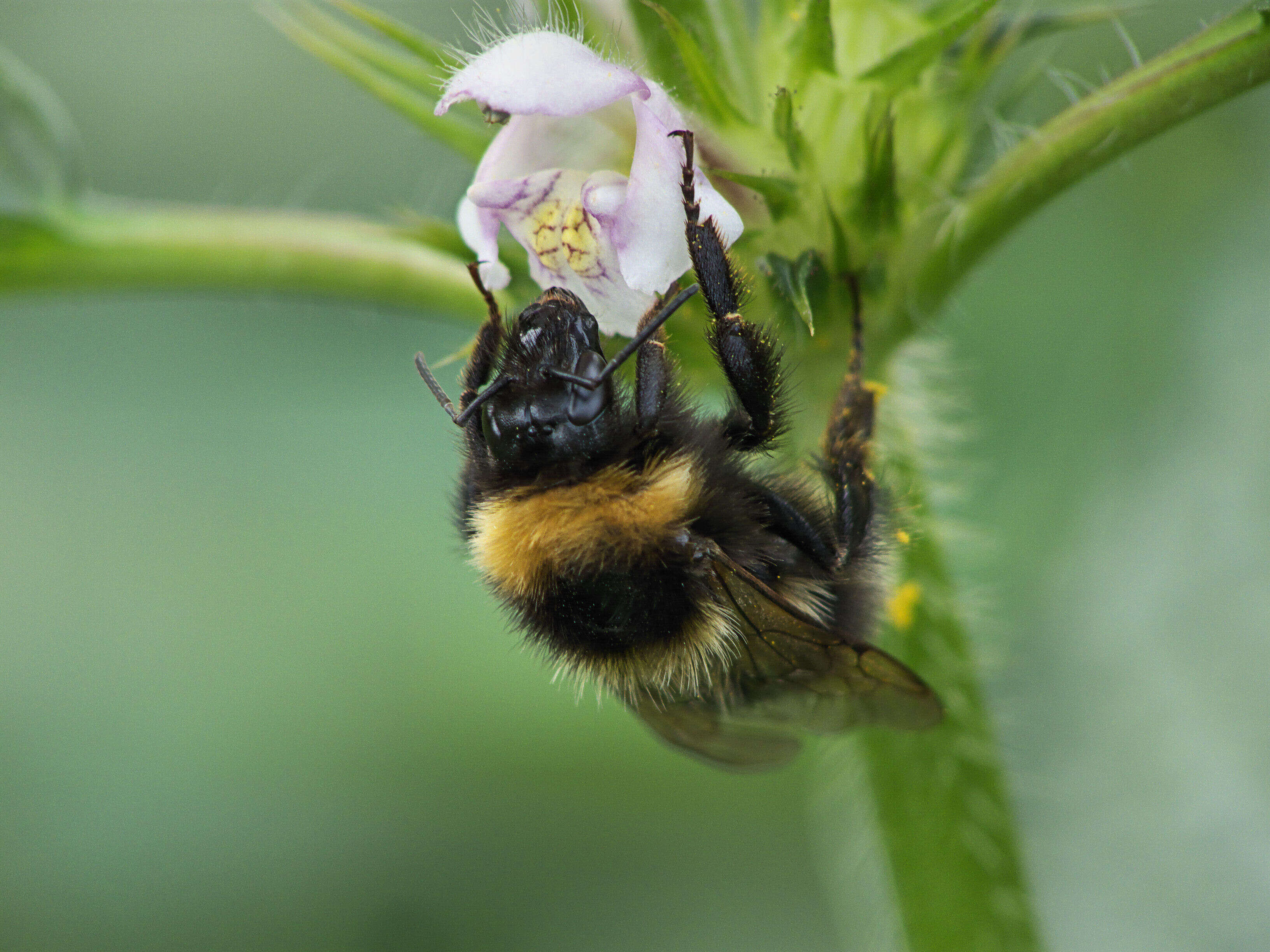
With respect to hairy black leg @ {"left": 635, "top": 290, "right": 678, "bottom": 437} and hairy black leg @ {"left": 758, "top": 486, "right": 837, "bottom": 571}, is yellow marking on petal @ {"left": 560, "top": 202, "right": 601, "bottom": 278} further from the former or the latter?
hairy black leg @ {"left": 758, "top": 486, "right": 837, "bottom": 571}

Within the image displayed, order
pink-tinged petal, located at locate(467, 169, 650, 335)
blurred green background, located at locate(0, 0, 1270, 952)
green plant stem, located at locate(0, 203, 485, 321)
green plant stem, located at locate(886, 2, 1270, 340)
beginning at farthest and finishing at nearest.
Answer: blurred green background, located at locate(0, 0, 1270, 952), green plant stem, located at locate(0, 203, 485, 321), pink-tinged petal, located at locate(467, 169, 650, 335), green plant stem, located at locate(886, 2, 1270, 340)

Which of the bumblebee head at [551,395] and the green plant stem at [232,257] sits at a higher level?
the green plant stem at [232,257]

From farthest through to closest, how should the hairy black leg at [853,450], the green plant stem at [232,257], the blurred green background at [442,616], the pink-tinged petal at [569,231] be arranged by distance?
the blurred green background at [442,616] → the green plant stem at [232,257] → the hairy black leg at [853,450] → the pink-tinged petal at [569,231]

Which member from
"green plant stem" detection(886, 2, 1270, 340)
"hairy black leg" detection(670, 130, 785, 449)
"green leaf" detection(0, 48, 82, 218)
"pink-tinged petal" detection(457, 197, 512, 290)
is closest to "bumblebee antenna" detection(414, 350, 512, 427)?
"pink-tinged petal" detection(457, 197, 512, 290)

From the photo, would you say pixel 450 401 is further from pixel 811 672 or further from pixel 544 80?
pixel 811 672

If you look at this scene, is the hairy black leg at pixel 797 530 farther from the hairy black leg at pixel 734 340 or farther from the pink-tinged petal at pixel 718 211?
the pink-tinged petal at pixel 718 211

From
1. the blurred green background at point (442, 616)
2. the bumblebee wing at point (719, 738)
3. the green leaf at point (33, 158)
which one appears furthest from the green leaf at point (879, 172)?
the green leaf at point (33, 158)

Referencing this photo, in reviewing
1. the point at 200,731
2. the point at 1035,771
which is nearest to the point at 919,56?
the point at 1035,771
